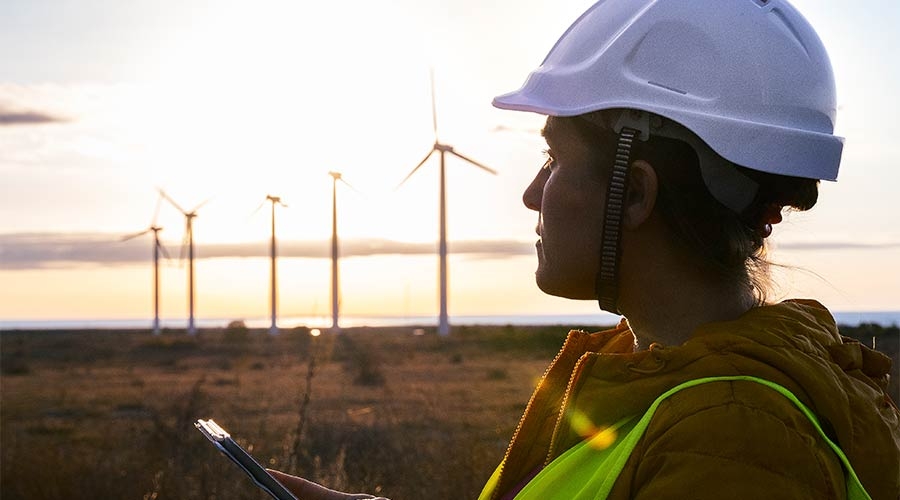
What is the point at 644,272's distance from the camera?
1.97 m

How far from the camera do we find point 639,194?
1.92 metres

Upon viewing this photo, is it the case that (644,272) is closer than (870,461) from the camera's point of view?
No

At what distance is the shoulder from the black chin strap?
0.39 meters

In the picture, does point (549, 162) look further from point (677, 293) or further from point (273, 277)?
point (273, 277)

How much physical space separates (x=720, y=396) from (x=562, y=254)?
0.52m

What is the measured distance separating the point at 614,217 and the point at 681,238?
0.14 meters

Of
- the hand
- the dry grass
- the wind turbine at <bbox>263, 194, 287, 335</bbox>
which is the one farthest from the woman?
the wind turbine at <bbox>263, 194, 287, 335</bbox>

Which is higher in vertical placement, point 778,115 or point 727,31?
point 727,31

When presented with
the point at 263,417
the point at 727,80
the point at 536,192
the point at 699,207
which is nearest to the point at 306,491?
the point at 536,192

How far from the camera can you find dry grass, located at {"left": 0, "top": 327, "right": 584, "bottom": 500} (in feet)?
34.6

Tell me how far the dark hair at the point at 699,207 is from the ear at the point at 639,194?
17 millimetres

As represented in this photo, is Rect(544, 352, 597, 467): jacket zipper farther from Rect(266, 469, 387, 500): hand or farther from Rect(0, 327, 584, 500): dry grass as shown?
Rect(0, 327, 584, 500): dry grass

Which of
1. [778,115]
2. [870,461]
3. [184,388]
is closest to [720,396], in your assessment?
[870,461]

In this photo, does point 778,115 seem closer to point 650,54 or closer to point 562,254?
point 650,54
